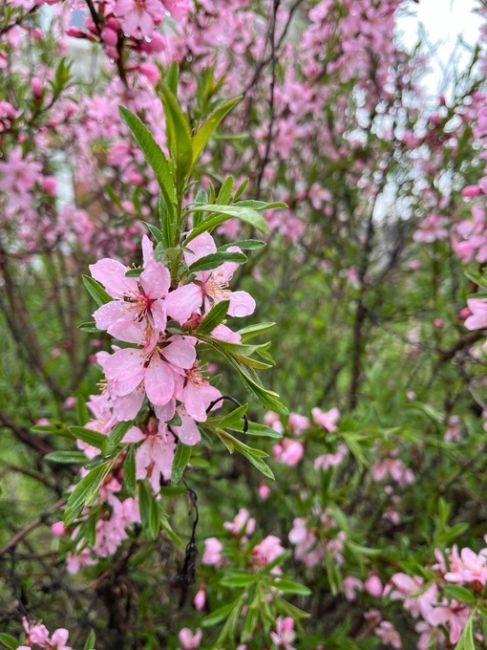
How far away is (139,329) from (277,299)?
207cm

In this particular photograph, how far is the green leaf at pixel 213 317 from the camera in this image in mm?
773

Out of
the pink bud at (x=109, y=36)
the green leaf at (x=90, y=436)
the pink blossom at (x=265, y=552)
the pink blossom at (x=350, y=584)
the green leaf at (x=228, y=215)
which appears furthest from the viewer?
the pink blossom at (x=350, y=584)

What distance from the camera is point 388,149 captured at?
229cm

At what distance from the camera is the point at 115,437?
0.87 meters

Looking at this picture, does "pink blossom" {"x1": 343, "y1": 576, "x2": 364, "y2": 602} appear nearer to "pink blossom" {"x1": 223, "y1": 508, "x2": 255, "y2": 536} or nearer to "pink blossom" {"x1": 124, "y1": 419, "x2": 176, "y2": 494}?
"pink blossom" {"x1": 223, "y1": 508, "x2": 255, "y2": 536}

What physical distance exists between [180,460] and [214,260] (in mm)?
336

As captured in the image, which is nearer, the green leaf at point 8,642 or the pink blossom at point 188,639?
the green leaf at point 8,642

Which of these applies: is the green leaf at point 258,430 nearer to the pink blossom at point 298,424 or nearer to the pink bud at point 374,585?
the pink blossom at point 298,424

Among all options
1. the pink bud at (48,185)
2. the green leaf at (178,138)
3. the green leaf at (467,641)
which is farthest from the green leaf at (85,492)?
the pink bud at (48,185)

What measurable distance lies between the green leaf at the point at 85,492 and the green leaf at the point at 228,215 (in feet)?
1.34

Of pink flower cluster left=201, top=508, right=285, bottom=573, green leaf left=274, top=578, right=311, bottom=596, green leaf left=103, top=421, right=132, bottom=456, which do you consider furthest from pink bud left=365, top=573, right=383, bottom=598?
green leaf left=103, top=421, right=132, bottom=456

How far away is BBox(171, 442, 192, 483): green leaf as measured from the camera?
87cm

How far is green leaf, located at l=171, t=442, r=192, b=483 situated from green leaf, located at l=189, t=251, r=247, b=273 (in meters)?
0.30

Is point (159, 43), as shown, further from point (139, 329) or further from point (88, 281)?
point (139, 329)
